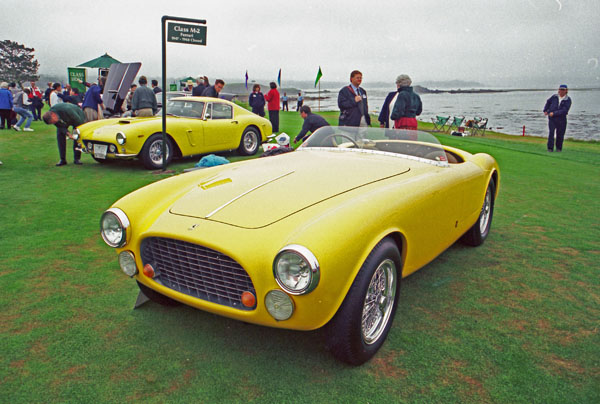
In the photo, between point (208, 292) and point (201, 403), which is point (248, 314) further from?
point (201, 403)

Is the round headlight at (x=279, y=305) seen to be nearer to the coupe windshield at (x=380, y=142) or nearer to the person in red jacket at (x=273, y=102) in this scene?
the coupe windshield at (x=380, y=142)

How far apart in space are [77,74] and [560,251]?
74.8 feet

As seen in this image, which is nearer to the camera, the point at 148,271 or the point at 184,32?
the point at 148,271

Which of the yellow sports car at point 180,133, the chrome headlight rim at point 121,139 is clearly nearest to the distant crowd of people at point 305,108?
the yellow sports car at point 180,133

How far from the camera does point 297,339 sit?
2676mm

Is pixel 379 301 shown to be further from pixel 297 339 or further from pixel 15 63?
pixel 15 63

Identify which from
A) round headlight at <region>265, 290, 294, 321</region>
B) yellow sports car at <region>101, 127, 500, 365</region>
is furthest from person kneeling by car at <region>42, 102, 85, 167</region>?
round headlight at <region>265, 290, 294, 321</region>

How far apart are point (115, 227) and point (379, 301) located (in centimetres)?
172

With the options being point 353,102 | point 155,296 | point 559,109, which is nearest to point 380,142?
point 155,296

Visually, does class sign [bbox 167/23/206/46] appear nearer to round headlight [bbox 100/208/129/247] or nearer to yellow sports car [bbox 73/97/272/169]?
yellow sports car [bbox 73/97/272/169]

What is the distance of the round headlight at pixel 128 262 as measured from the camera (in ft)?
8.64

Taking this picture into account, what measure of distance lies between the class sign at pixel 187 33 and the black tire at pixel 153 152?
1.97m

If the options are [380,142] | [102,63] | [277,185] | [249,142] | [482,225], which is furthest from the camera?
[102,63]

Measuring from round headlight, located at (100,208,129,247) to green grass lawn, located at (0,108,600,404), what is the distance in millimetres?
574
